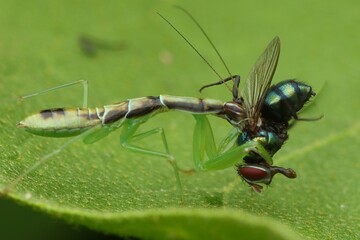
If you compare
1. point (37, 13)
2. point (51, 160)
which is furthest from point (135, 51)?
point (51, 160)

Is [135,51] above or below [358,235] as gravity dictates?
above

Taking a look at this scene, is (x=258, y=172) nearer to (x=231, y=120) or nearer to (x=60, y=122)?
(x=231, y=120)

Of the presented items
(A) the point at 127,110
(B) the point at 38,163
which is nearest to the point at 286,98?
(A) the point at 127,110

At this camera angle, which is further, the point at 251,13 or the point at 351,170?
the point at 251,13

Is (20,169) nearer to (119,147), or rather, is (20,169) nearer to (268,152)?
(119,147)

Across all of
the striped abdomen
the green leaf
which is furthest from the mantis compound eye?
the striped abdomen

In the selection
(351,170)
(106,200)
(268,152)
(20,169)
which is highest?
(20,169)

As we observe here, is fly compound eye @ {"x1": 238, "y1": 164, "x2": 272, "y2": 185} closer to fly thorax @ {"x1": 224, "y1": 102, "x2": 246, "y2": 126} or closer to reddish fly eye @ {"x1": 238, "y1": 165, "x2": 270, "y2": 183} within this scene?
reddish fly eye @ {"x1": 238, "y1": 165, "x2": 270, "y2": 183}

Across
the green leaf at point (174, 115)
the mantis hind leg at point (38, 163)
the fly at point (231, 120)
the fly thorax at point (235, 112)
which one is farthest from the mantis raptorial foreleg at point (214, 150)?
the mantis hind leg at point (38, 163)
